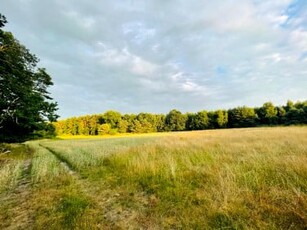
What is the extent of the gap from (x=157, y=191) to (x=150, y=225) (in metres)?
1.72

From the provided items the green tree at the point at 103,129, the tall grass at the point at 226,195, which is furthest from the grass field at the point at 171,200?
the green tree at the point at 103,129

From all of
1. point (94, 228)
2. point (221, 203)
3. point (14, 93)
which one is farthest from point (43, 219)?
point (14, 93)

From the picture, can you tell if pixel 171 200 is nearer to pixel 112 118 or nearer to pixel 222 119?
pixel 222 119

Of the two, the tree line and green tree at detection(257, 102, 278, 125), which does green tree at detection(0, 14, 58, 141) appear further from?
green tree at detection(257, 102, 278, 125)

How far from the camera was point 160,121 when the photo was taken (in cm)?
9281

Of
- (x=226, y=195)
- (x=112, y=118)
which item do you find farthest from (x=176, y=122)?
(x=226, y=195)

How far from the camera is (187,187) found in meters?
5.53

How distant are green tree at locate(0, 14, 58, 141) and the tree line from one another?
60037 millimetres

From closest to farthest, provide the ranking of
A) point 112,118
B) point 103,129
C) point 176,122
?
1. point 103,129
2. point 176,122
3. point 112,118

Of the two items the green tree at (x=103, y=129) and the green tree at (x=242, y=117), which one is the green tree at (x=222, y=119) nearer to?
→ the green tree at (x=242, y=117)

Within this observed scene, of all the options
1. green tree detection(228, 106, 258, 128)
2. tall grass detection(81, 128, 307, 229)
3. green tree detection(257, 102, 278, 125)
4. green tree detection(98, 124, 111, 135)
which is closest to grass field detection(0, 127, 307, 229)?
tall grass detection(81, 128, 307, 229)

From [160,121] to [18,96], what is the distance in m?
75.1

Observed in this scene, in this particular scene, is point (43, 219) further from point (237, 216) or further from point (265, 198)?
point (265, 198)

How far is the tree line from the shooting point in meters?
71.8
